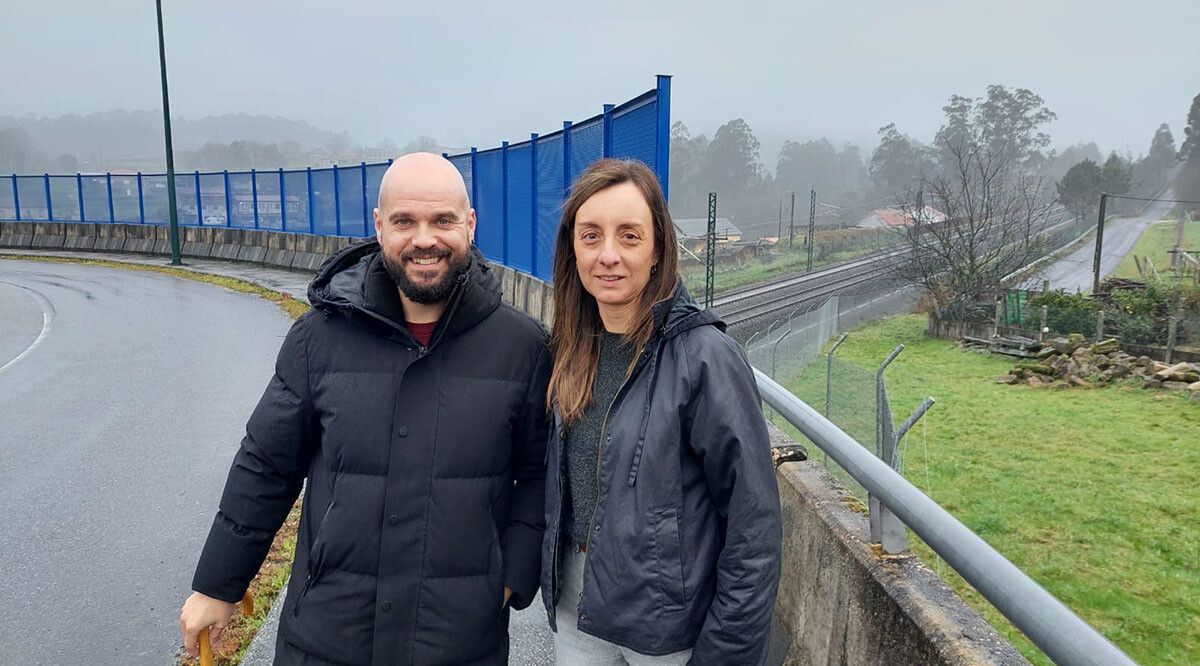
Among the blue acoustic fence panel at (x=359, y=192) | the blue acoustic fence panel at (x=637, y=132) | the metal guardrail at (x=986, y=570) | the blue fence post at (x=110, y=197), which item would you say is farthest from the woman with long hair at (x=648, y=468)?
the blue fence post at (x=110, y=197)

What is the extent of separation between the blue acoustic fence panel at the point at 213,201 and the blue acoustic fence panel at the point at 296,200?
322cm

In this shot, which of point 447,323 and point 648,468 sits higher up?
point 447,323

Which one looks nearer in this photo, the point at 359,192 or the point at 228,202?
the point at 359,192

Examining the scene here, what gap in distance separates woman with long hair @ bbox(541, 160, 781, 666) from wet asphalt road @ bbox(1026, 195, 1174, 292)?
44932 mm

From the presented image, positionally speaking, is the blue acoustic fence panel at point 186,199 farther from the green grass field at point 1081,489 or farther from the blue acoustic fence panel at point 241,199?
the green grass field at point 1081,489

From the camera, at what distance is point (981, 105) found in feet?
376

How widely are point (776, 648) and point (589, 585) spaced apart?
1.24 meters

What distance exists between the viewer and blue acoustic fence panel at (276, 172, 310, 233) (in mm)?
23906

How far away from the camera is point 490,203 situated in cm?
1237

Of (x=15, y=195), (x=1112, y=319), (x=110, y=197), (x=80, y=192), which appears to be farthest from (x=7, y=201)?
(x=1112, y=319)

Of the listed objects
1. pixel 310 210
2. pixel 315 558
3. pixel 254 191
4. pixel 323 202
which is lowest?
pixel 315 558

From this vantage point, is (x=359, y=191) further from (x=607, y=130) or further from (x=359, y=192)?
(x=607, y=130)

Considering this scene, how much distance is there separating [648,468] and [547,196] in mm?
7224

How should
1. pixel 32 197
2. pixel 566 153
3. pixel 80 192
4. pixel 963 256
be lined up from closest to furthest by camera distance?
pixel 566 153 < pixel 80 192 < pixel 32 197 < pixel 963 256
